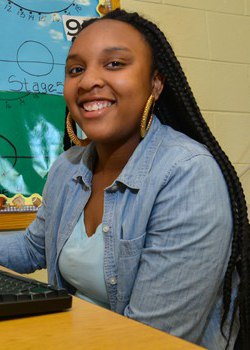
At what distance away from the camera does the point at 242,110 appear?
7.12 ft

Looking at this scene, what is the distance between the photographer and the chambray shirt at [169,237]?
2.89 feet

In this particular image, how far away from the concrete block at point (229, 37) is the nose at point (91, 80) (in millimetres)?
1176

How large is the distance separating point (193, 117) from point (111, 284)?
0.42m

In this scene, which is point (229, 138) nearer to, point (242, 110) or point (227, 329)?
point (242, 110)

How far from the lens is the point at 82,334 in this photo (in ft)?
1.59

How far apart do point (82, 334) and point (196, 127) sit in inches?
26.9

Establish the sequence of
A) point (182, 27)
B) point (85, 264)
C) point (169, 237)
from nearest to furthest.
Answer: point (169, 237)
point (85, 264)
point (182, 27)

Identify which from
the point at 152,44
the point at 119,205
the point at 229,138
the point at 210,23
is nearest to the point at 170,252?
the point at 119,205

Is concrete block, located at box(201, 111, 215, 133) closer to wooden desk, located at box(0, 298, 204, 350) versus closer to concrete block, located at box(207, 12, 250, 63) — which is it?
concrete block, located at box(207, 12, 250, 63)

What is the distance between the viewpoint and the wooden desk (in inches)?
17.5

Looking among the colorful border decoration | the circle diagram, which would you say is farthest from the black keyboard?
the circle diagram

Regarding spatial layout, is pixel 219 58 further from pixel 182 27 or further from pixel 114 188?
pixel 114 188

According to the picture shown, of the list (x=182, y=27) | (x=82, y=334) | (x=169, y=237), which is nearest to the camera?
(x=82, y=334)

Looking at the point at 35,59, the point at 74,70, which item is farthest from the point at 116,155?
the point at 35,59
